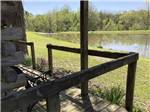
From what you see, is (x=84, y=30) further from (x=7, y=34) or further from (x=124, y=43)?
(x=124, y=43)

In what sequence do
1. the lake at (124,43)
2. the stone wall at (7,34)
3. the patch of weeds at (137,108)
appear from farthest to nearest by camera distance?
1. the lake at (124,43)
2. the patch of weeds at (137,108)
3. the stone wall at (7,34)

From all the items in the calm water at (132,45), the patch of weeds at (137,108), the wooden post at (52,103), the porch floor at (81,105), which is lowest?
the calm water at (132,45)

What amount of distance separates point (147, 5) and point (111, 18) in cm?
893

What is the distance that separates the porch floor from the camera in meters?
3.50

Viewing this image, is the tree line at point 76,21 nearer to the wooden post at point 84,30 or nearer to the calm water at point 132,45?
the calm water at point 132,45

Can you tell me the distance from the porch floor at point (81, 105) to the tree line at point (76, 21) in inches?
1817

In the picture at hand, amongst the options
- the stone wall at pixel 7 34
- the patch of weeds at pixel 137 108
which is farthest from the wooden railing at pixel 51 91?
the patch of weeds at pixel 137 108

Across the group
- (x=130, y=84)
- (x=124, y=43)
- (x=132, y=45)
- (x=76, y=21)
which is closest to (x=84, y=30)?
(x=130, y=84)

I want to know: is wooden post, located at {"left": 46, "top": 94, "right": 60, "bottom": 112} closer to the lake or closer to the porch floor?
the porch floor

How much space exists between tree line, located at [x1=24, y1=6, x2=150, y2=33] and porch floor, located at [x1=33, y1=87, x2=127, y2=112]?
4615cm

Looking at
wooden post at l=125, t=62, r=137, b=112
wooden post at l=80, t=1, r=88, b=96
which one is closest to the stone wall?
wooden post at l=80, t=1, r=88, b=96

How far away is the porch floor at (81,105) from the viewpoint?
3504mm

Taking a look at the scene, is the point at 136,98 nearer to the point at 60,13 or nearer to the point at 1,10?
the point at 1,10

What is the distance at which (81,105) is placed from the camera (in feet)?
11.9
